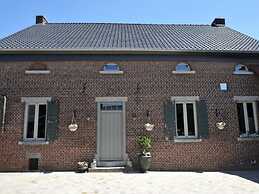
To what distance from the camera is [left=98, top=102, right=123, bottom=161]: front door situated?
10.7 m

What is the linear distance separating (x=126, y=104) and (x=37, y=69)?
408 centimetres

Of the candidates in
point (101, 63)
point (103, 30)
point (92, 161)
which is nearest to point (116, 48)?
point (101, 63)

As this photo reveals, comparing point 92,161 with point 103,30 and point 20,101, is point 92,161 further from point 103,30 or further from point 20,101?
point 103,30

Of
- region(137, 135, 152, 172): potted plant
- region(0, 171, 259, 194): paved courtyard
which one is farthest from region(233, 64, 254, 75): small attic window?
region(137, 135, 152, 172): potted plant

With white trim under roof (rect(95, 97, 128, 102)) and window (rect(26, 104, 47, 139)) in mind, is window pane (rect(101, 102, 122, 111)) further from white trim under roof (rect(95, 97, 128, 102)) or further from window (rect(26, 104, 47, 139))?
window (rect(26, 104, 47, 139))

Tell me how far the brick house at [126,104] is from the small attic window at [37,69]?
0.14 feet

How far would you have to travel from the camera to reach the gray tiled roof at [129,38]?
11.6m

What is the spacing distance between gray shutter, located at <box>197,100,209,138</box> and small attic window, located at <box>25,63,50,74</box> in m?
6.57

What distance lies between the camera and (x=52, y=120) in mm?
10648

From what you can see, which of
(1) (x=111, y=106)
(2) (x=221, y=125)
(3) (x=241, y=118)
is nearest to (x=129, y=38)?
(1) (x=111, y=106)

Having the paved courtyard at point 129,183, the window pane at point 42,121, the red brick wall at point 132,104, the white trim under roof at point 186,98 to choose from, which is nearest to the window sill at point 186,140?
the red brick wall at point 132,104

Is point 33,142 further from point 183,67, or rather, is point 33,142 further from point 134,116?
point 183,67

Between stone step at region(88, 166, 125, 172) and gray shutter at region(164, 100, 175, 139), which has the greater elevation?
gray shutter at region(164, 100, 175, 139)

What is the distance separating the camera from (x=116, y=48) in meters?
11.2
